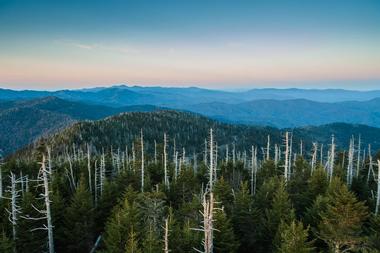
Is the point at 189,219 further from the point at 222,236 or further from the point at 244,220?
the point at 244,220

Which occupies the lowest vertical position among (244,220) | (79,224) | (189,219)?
(79,224)

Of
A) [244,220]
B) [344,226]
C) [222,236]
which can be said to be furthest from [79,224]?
[344,226]

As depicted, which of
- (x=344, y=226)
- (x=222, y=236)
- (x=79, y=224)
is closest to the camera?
(x=344, y=226)

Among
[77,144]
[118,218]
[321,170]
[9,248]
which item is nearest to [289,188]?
[321,170]

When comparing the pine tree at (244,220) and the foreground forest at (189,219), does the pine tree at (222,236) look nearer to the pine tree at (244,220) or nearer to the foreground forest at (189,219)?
the foreground forest at (189,219)

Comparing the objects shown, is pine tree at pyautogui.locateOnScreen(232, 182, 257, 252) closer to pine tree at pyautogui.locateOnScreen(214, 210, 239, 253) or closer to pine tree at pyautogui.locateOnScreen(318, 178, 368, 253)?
pine tree at pyautogui.locateOnScreen(214, 210, 239, 253)

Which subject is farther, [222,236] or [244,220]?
[244,220]

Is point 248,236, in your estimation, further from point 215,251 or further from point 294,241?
point 294,241

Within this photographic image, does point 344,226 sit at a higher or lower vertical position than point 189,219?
A: higher

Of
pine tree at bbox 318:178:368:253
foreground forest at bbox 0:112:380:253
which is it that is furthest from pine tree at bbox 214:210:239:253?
pine tree at bbox 318:178:368:253

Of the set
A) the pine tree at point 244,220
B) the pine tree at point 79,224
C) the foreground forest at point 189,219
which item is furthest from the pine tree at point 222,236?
the pine tree at point 79,224
